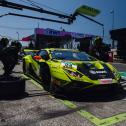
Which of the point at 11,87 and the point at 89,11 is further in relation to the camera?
the point at 89,11

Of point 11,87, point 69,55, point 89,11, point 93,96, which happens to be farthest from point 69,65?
point 89,11

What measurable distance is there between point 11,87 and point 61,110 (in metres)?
1.79

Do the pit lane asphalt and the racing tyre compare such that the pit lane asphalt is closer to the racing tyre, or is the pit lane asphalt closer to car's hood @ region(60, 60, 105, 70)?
the racing tyre

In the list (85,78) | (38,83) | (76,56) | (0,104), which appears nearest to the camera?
(0,104)

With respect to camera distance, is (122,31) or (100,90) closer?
(100,90)

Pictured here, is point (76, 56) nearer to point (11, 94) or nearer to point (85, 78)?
point (85, 78)

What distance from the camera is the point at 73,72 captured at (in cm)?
711

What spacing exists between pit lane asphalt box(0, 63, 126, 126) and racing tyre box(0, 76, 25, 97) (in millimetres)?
228

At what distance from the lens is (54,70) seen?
755cm

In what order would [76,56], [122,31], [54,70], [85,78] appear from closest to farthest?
[85,78] < [54,70] < [76,56] < [122,31]

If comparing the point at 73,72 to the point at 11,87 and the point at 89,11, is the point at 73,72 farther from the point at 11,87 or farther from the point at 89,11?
the point at 89,11

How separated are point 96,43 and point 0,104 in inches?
243

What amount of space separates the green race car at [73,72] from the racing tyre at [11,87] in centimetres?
85

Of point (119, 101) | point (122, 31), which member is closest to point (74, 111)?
point (119, 101)
